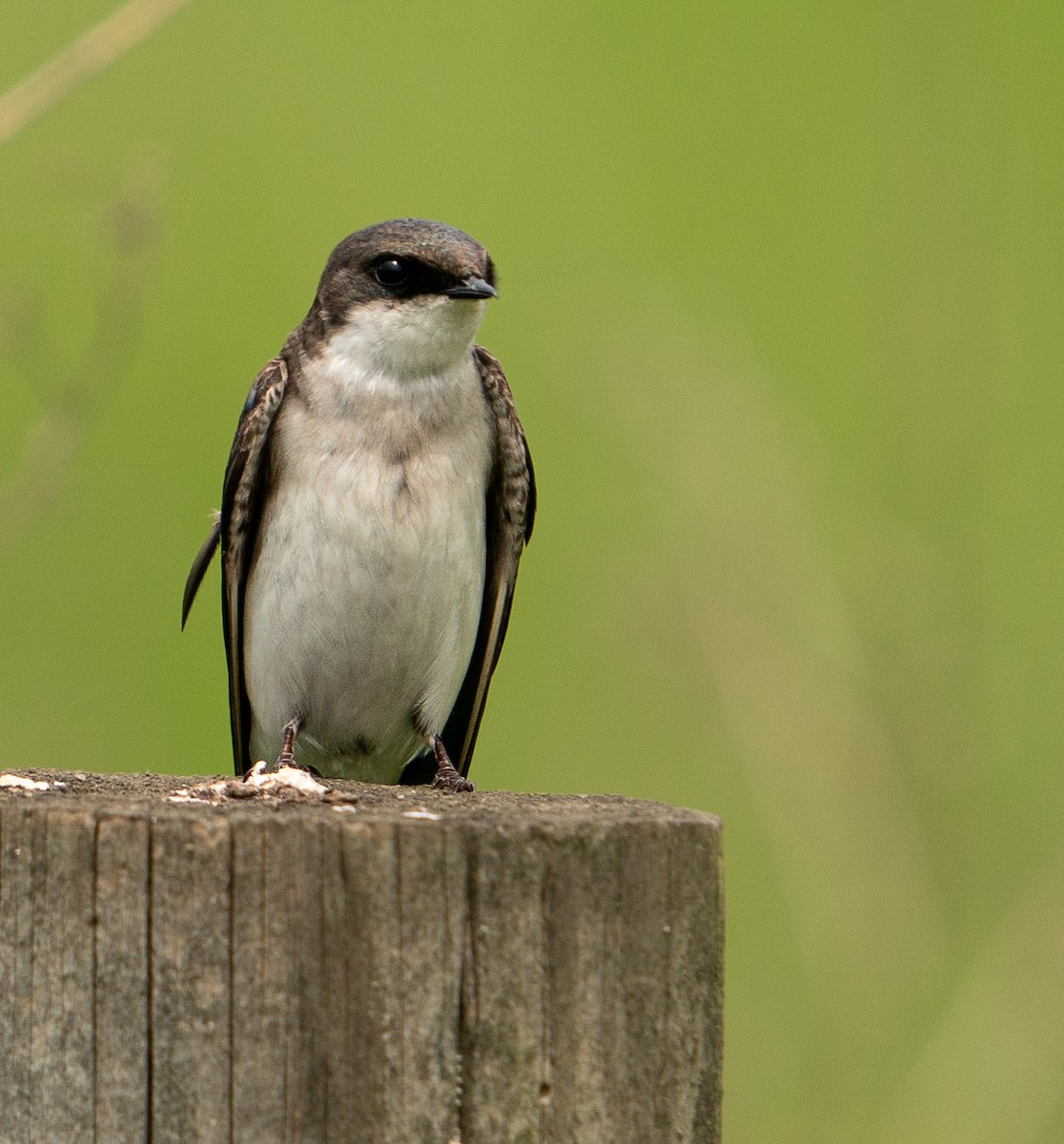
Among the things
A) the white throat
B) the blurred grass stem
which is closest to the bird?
the white throat

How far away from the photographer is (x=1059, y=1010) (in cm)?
364

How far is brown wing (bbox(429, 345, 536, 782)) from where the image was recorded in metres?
4.18

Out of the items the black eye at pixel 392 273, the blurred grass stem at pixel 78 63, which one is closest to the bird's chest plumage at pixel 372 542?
the black eye at pixel 392 273

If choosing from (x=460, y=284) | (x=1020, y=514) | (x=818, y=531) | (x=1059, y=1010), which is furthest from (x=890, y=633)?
(x=1020, y=514)

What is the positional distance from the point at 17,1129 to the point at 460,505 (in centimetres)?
238

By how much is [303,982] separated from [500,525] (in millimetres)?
2496

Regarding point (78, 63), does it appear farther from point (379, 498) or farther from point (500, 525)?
point (500, 525)

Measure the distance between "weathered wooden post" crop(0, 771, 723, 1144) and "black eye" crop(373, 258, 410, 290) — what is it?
2230 millimetres

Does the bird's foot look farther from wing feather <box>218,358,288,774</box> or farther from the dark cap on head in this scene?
the dark cap on head

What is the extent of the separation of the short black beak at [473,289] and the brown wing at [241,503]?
0.51 meters

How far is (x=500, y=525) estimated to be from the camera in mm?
4254

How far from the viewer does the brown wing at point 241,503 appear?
4.06 meters

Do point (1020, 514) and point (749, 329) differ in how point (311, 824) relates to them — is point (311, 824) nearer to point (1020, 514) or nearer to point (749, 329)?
point (1020, 514)

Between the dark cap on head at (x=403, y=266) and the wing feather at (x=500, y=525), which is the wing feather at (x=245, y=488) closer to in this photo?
the dark cap on head at (x=403, y=266)
